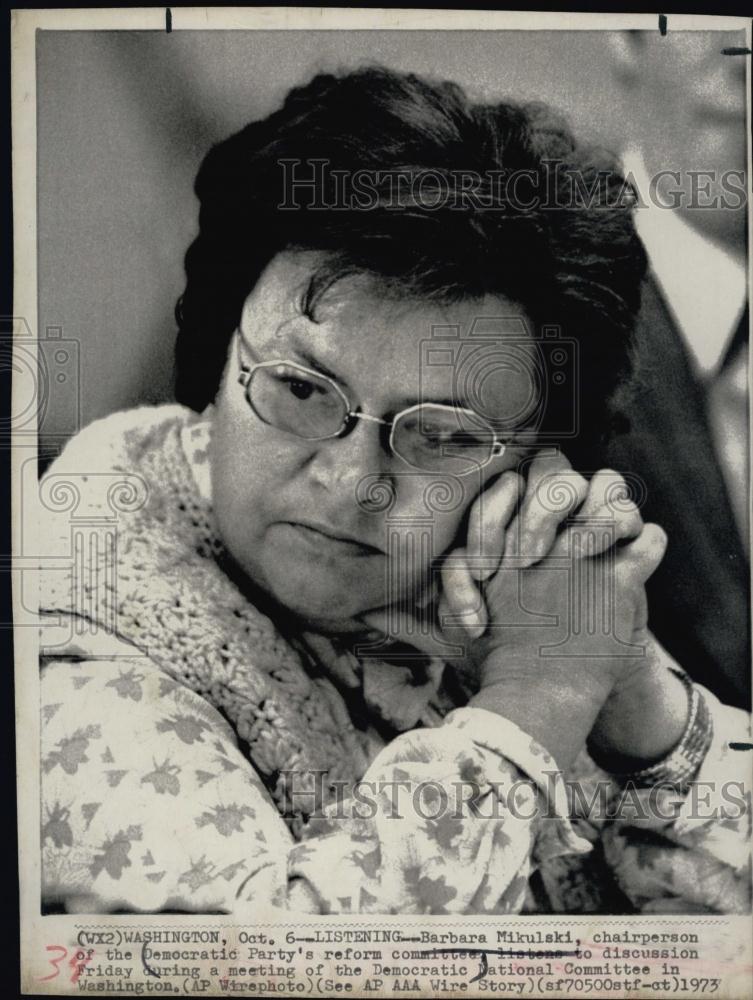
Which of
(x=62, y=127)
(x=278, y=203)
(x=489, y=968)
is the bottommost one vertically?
(x=489, y=968)

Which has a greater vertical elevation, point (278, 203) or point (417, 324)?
point (278, 203)

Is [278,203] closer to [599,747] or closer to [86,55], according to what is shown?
[86,55]

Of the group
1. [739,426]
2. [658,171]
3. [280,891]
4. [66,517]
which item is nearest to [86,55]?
[66,517]

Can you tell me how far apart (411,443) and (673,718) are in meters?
0.46

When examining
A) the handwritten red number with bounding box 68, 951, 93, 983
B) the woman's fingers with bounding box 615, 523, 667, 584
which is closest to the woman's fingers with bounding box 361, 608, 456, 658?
the woman's fingers with bounding box 615, 523, 667, 584

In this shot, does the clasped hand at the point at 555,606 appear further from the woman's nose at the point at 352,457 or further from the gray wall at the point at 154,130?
the gray wall at the point at 154,130

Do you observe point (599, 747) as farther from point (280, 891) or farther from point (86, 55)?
point (86, 55)

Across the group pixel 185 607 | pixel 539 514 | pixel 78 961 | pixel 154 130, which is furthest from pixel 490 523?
pixel 78 961

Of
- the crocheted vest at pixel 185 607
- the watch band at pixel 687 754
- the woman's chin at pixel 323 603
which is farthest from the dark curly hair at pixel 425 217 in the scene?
the watch band at pixel 687 754

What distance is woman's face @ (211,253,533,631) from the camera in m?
1.15

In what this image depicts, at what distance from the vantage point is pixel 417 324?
1159 mm

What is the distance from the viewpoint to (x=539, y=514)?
1.18 m

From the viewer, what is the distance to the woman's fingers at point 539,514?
1.18 metres

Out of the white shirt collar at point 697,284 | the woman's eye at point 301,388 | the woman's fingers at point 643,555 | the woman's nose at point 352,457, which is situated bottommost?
the woman's fingers at point 643,555
